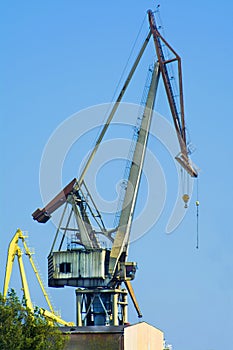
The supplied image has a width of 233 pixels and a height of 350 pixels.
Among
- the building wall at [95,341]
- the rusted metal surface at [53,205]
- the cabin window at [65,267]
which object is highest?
the rusted metal surface at [53,205]

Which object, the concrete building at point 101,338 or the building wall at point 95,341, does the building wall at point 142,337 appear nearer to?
the concrete building at point 101,338

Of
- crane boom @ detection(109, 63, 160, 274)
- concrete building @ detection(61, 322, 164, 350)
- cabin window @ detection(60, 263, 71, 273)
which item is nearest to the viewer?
concrete building @ detection(61, 322, 164, 350)

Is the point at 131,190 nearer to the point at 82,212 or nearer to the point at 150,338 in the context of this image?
the point at 82,212

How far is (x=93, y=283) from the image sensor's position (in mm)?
79938

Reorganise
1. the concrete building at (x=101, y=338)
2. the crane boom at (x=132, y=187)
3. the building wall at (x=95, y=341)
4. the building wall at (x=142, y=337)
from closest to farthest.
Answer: the building wall at (x=95, y=341) → the concrete building at (x=101, y=338) → the building wall at (x=142, y=337) → the crane boom at (x=132, y=187)

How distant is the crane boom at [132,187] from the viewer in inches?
3184

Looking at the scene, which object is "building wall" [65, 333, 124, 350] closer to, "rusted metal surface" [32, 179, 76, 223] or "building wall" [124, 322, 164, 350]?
"building wall" [124, 322, 164, 350]

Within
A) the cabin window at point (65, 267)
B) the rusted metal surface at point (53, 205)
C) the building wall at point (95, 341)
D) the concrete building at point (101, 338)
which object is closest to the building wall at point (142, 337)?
the concrete building at point (101, 338)

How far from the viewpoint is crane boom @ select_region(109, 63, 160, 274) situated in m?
80.9

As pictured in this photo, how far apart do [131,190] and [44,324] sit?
2207 centimetres

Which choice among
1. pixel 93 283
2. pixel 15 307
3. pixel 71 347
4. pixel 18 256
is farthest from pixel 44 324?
pixel 18 256

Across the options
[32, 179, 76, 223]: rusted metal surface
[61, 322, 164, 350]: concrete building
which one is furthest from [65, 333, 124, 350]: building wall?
[32, 179, 76, 223]: rusted metal surface

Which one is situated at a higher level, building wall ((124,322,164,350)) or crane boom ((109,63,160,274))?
crane boom ((109,63,160,274))

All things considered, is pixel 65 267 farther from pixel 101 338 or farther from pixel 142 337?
pixel 101 338
